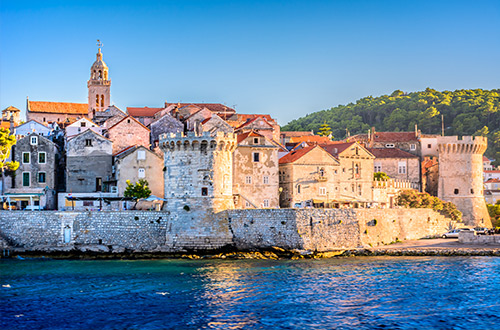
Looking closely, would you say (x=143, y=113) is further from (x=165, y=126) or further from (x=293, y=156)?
(x=293, y=156)

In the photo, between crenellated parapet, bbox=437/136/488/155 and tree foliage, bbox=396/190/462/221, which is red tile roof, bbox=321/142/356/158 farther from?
crenellated parapet, bbox=437/136/488/155

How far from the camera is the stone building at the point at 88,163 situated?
176ft

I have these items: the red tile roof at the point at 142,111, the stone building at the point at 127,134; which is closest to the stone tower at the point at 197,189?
the stone building at the point at 127,134

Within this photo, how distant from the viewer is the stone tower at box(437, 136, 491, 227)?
2395 inches

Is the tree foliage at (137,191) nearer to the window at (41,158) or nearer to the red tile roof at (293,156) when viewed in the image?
the window at (41,158)

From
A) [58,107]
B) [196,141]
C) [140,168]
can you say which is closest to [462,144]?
[196,141]

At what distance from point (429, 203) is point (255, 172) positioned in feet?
57.5

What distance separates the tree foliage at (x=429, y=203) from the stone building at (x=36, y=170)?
33239 mm

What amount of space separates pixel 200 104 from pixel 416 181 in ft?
87.7

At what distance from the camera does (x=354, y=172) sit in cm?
5853

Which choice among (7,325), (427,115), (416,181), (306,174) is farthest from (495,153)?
(7,325)

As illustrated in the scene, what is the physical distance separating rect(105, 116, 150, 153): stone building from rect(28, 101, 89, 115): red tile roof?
29427mm

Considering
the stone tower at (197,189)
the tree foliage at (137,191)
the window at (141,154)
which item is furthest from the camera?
the window at (141,154)

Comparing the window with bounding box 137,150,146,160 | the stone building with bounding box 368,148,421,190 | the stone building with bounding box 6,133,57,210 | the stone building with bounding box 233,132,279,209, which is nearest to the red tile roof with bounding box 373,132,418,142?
the stone building with bounding box 368,148,421,190
